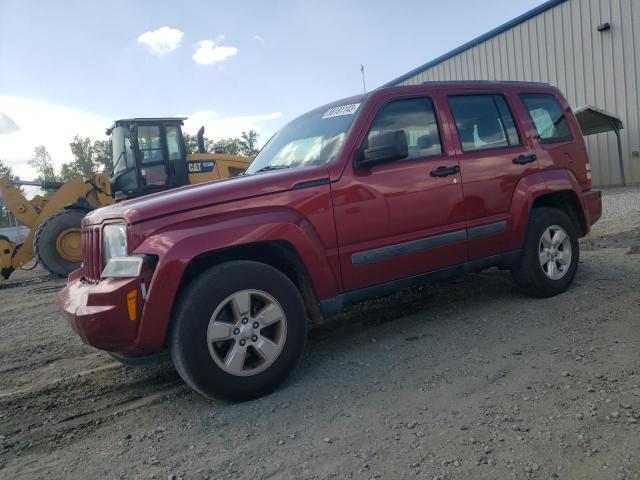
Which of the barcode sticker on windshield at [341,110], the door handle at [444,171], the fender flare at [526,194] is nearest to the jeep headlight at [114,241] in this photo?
the barcode sticker on windshield at [341,110]

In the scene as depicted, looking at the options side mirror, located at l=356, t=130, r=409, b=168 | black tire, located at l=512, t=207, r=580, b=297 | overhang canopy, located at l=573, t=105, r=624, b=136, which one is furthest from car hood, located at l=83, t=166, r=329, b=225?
overhang canopy, located at l=573, t=105, r=624, b=136

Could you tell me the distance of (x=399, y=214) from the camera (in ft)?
12.3

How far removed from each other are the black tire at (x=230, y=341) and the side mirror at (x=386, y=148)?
3.52ft

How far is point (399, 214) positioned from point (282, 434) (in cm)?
182

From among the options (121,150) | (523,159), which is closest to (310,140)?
(523,159)

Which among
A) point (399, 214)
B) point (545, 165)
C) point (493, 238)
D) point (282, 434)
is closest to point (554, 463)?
point (282, 434)

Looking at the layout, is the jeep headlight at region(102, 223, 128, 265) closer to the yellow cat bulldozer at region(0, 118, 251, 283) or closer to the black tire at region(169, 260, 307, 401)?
the black tire at region(169, 260, 307, 401)

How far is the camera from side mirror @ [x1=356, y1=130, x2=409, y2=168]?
3457 millimetres

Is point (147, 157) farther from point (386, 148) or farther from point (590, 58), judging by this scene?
point (590, 58)

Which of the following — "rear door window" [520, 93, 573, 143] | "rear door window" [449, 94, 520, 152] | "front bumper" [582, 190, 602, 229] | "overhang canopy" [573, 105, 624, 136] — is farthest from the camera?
"overhang canopy" [573, 105, 624, 136]

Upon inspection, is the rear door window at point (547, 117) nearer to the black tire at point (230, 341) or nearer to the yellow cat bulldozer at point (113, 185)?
the black tire at point (230, 341)

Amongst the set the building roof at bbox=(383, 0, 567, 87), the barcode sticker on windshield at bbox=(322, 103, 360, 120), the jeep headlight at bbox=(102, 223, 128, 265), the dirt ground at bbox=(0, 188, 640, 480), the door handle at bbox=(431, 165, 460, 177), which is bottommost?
the dirt ground at bbox=(0, 188, 640, 480)

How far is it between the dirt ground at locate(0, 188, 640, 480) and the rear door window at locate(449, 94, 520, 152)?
1.50 meters

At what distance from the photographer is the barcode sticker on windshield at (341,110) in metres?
3.94
